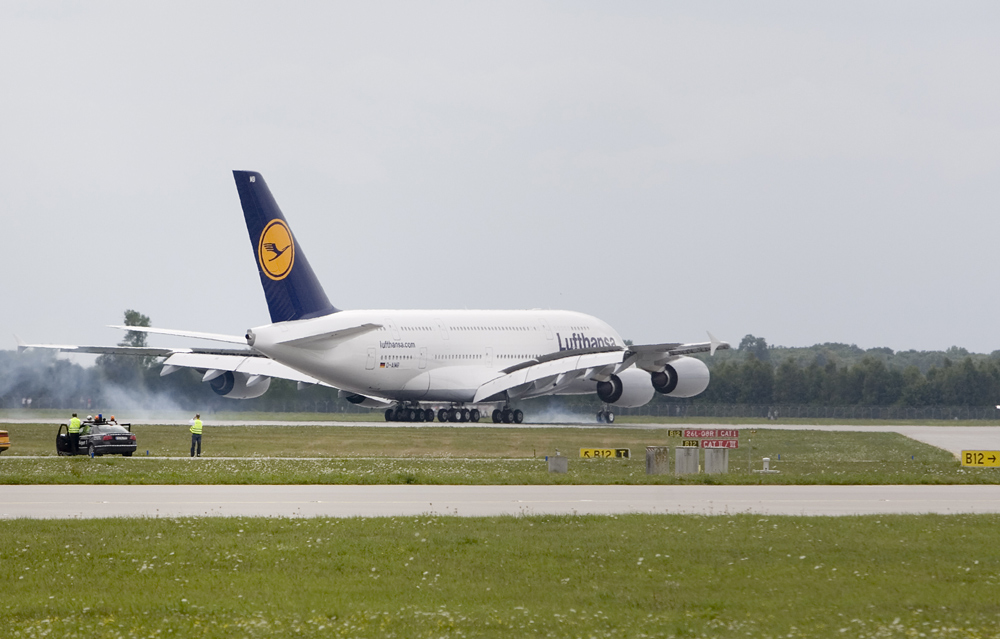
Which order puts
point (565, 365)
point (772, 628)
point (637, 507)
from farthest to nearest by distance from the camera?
point (565, 365) → point (637, 507) → point (772, 628)

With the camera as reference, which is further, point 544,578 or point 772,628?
point 544,578

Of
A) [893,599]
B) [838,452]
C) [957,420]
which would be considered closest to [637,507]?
[893,599]

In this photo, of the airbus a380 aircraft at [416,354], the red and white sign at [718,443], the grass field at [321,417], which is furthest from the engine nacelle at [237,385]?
the red and white sign at [718,443]

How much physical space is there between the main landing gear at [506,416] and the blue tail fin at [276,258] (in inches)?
516

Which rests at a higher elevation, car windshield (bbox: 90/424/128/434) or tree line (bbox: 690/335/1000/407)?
tree line (bbox: 690/335/1000/407)

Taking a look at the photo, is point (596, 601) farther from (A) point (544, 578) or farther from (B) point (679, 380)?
(B) point (679, 380)

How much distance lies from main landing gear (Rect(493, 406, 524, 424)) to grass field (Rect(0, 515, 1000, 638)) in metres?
47.2

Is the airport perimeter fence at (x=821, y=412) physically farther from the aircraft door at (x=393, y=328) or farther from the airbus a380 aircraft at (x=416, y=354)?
the aircraft door at (x=393, y=328)

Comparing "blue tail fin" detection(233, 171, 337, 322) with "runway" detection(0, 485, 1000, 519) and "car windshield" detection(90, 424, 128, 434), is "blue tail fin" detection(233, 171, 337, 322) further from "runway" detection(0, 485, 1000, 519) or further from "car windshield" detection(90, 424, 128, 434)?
"runway" detection(0, 485, 1000, 519)

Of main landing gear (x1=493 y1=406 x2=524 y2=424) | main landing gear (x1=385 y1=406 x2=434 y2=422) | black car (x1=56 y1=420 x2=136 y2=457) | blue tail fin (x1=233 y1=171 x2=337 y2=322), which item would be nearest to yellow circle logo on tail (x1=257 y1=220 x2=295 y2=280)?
blue tail fin (x1=233 y1=171 x2=337 y2=322)

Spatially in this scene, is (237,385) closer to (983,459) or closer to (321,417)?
(321,417)

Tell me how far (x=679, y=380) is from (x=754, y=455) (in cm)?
2103

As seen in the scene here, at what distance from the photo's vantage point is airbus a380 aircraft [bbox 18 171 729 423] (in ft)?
192

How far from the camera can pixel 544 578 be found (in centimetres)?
1538
